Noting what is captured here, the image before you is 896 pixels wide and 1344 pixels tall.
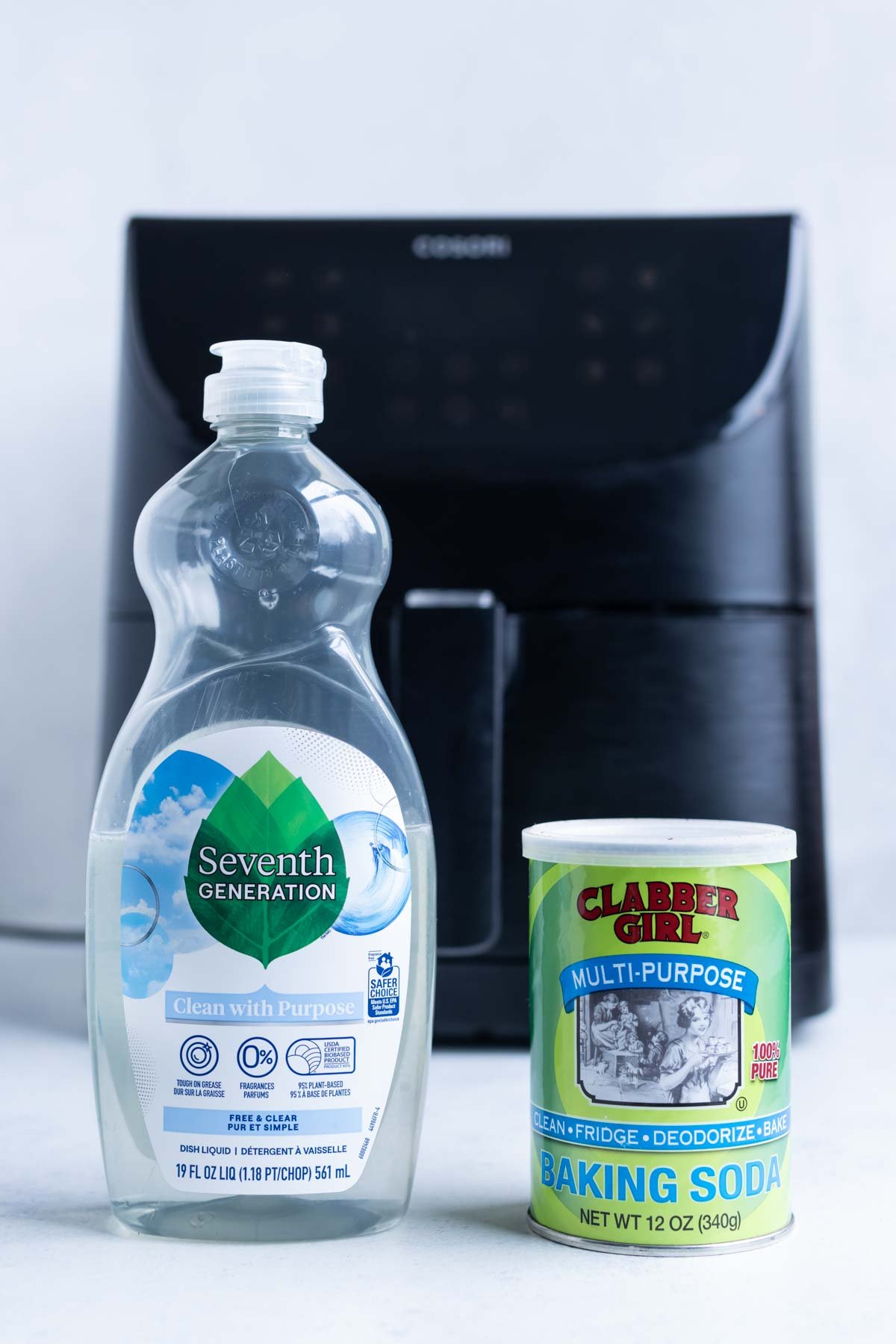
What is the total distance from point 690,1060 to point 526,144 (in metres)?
0.88

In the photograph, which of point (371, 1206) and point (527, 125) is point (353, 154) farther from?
point (371, 1206)

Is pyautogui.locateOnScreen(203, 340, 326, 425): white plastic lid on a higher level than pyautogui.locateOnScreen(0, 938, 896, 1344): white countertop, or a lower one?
higher

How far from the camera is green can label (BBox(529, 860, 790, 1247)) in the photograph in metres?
0.47

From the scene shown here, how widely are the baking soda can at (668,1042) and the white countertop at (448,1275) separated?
0.02 meters

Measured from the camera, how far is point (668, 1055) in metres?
0.47

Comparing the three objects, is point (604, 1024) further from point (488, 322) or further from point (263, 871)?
point (488, 322)

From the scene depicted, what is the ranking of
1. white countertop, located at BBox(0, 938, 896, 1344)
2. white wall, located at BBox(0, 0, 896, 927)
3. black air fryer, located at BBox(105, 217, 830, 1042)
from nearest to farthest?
1. white countertop, located at BBox(0, 938, 896, 1344)
2. black air fryer, located at BBox(105, 217, 830, 1042)
3. white wall, located at BBox(0, 0, 896, 927)

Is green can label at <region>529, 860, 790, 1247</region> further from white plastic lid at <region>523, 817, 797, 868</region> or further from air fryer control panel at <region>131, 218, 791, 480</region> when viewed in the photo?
air fryer control panel at <region>131, 218, 791, 480</region>

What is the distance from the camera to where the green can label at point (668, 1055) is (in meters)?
0.47

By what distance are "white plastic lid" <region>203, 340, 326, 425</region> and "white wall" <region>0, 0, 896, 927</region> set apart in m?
0.68

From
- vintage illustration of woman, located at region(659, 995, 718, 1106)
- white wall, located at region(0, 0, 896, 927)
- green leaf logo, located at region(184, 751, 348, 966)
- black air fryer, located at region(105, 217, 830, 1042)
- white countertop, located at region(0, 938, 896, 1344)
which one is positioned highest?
white wall, located at region(0, 0, 896, 927)

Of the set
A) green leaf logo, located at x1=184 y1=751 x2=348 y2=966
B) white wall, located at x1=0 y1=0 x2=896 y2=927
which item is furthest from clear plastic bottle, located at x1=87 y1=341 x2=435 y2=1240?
white wall, located at x1=0 y1=0 x2=896 y2=927

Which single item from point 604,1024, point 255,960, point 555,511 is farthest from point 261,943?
point 555,511

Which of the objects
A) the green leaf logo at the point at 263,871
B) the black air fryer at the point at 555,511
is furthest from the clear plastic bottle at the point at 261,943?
the black air fryer at the point at 555,511
